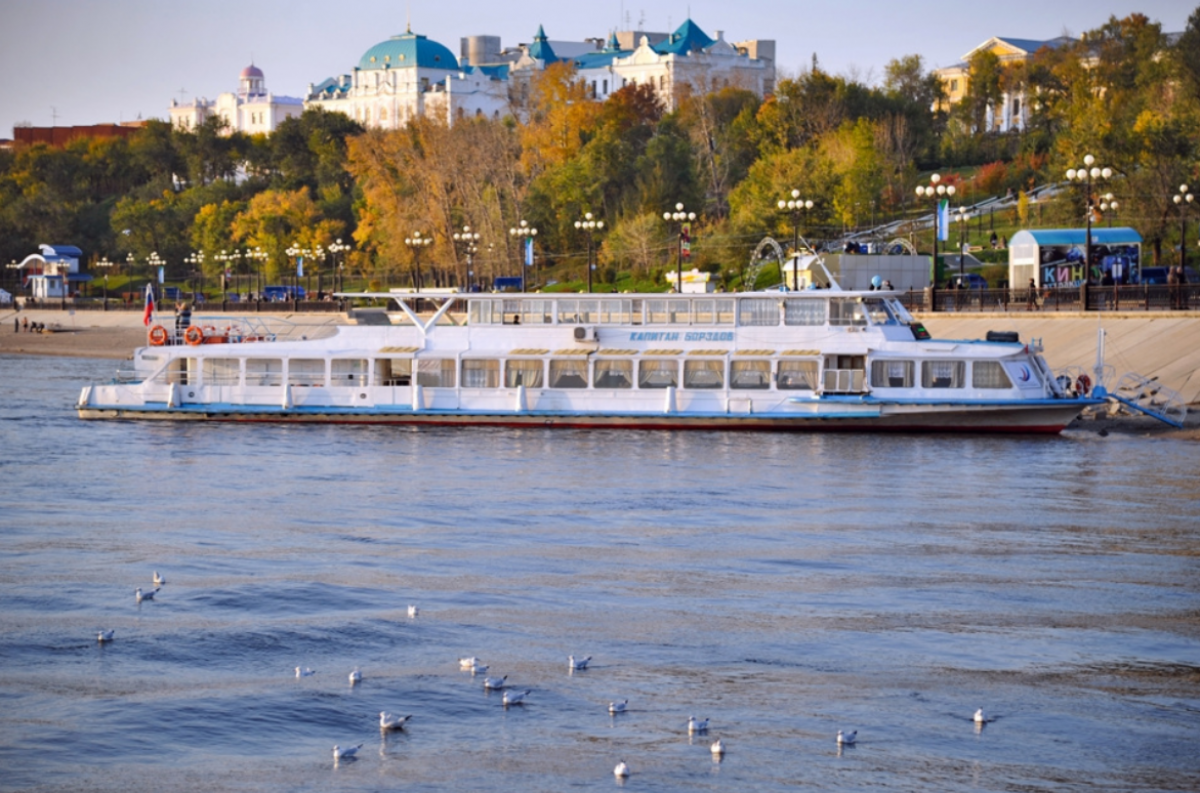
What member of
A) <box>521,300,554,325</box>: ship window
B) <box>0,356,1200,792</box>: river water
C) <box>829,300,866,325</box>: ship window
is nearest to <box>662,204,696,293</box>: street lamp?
<box>521,300,554,325</box>: ship window

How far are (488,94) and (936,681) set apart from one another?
177 meters

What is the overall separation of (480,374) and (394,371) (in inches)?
107

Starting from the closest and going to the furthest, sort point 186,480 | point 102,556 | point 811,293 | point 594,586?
1. point 594,586
2. point 102,556
3. point 186,480
4. point 811,293

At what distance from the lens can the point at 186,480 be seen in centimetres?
3195

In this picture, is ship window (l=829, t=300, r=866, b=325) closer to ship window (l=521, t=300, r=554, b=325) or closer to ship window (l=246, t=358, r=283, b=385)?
ship window (l=521, t=300, r=554, b=325)

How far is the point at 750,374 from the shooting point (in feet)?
132

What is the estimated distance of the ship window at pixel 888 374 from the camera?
38969 millimetres

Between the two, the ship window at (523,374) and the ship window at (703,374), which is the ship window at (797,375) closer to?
the ship window at (703,374)

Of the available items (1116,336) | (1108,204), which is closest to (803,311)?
(1116,336)

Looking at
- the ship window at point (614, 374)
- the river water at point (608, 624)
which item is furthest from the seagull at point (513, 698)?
the ship window at point (614, 374)

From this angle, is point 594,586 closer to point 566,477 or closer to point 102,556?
point 102,556

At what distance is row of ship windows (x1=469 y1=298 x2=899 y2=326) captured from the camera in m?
40.0

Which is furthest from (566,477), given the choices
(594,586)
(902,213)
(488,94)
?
(488,94)

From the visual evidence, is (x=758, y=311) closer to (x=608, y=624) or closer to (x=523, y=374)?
(x=523, y=374)
